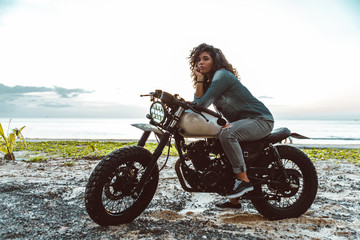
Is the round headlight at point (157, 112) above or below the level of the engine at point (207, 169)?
above

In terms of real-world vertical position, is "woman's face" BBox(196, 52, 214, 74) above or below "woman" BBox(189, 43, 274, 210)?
above

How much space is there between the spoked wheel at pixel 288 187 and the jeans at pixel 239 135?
1.41ft

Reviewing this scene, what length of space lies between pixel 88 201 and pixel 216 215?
5.13ft

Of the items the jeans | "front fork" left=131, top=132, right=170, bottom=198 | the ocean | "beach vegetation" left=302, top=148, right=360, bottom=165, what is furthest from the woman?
the ocean

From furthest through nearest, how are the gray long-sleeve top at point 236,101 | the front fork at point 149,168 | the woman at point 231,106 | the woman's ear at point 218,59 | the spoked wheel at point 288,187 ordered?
the woman's ear at point 218,59 → the spoked wheel at point 288,187 → the gray long-sleeve top at point 236,101 → the woman at point 231,106 → the front fork at point 149,168

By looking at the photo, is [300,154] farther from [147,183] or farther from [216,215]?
[147,183]

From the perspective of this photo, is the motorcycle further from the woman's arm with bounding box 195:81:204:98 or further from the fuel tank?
the woman's arm with bounding box 195:81:204:98

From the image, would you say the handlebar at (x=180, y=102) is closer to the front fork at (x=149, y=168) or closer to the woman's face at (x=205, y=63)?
the front fork at (x=149, y=168)

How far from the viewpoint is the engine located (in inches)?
114

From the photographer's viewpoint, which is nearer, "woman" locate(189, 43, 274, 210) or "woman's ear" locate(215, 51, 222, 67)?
"woman" locate(189, 43, 274, 210)

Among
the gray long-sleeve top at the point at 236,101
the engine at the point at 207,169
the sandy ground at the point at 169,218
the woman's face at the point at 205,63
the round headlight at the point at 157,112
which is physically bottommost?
the sandy ground at the point at 169,218

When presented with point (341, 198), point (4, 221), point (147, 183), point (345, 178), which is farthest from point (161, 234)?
point (345, 178)

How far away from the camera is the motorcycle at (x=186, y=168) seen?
2695 mm

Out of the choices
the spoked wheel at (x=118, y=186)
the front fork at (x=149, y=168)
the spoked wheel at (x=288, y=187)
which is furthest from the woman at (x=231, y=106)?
the spoked wheel at (x=118, y=186)
